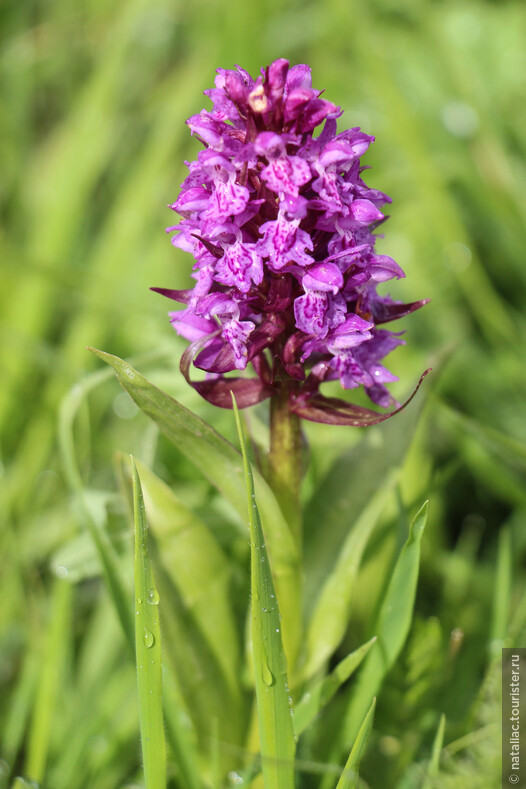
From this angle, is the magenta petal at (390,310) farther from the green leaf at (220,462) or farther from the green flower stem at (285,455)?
the green leaf at (220,462)

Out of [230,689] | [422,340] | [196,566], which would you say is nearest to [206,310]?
[196,566]

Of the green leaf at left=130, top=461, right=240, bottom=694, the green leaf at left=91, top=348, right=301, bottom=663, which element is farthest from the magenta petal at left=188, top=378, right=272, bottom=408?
the green leaf at left=130, top=461, right=240, bottom=694

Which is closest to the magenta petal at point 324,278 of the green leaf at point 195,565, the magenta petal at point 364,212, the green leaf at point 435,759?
the magenta petal at point 364,212

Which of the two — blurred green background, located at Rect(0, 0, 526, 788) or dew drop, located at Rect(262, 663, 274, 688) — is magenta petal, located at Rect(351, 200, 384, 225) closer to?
blurred green background, located at Rect(0, 0, 526, 788)

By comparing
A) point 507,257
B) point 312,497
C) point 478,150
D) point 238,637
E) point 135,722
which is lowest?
point 135,722

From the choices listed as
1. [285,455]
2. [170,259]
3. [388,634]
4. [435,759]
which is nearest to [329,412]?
[285,455]

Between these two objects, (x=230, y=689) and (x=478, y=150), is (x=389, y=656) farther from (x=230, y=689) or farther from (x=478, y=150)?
(x=478, y=150)

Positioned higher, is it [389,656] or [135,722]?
[389,656]
